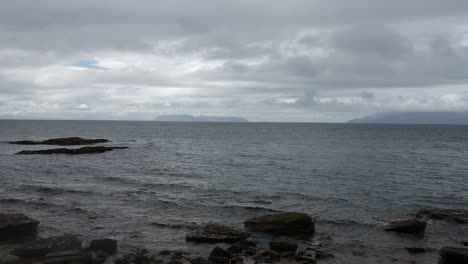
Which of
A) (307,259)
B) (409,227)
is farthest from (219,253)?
(409,227)

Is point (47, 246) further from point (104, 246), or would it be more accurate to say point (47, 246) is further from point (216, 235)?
point (216, 235)

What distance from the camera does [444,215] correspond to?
2692 centimetres

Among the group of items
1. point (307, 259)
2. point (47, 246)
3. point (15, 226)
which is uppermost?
point (15, 226)

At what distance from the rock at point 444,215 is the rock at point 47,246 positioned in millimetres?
20963

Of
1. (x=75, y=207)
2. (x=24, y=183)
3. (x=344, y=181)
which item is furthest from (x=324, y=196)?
(x=24, y=183)

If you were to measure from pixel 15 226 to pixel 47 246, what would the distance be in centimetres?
350

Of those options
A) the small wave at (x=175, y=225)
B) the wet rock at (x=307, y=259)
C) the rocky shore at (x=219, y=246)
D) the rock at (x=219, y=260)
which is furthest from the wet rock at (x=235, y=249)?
the small wave at (x=175, y=225)

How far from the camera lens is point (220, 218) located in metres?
26.6

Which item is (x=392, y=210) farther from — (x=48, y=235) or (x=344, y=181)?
(x=48, y=235)

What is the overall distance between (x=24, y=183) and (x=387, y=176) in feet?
120

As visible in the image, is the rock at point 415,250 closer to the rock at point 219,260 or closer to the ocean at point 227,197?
the ocean at point 227,197

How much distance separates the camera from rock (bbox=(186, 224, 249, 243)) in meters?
Answer: 21.3

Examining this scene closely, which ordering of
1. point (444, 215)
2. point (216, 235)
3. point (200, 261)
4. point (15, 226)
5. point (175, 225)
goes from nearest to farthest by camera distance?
point (200, 261) < point (15, 226) < point (216, 235) < point (175, 225) < point (444, 215)

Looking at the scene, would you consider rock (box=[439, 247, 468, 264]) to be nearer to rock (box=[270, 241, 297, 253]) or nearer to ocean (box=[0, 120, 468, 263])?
ocean (box=[0, 120, 468, 263])
